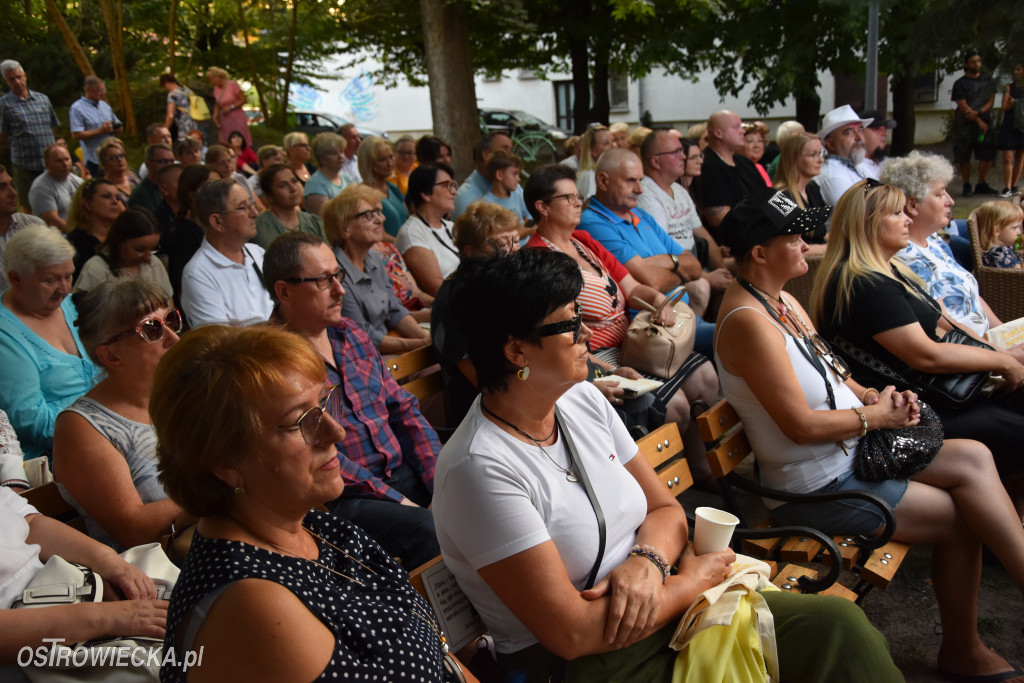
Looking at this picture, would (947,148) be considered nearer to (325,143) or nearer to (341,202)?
(325,143)

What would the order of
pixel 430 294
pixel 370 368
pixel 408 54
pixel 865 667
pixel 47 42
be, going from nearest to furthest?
1. pixel 865 667
2. pixel 370 368
3. pixel 430 294
4. pixel 47 42
5. pixel 408 54

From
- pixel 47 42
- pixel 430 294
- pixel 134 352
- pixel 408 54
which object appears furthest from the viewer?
pixel 408 54

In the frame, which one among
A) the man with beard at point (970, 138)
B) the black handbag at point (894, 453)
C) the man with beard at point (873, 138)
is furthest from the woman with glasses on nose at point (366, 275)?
the man with beard at point (970, 138)

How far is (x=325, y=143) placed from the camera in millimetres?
7887

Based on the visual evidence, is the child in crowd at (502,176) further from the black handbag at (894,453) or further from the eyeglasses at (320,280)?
the black handbag at (894,453)

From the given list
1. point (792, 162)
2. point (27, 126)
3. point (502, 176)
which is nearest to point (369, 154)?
point (502, 176)

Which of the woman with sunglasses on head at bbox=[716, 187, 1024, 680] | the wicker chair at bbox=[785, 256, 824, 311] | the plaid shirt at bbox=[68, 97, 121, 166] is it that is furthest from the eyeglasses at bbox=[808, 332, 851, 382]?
the plaid shirt at bbox=[68, 97, 121, 166]

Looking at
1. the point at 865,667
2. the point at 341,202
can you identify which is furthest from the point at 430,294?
the point at 865,667

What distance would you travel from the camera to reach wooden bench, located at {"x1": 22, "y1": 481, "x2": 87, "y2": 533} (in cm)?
238

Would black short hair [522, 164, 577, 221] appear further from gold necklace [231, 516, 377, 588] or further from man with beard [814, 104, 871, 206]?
man with beard [814, 104, 871, 206]

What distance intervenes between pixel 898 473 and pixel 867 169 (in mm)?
5595

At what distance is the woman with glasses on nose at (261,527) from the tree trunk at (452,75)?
1038 centimetres

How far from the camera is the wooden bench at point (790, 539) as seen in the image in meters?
2.78

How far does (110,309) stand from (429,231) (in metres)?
3.27
